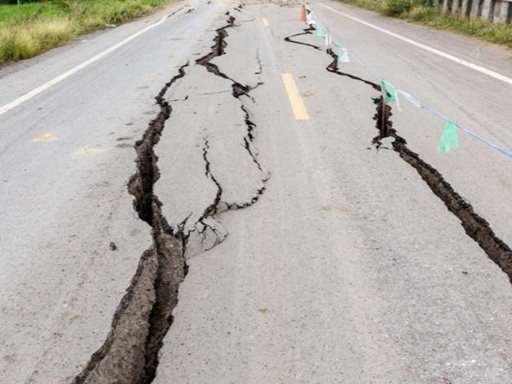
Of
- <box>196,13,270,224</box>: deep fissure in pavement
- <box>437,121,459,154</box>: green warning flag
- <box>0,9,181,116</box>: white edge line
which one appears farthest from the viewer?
<box>0,9,181,116</box>: white edge line

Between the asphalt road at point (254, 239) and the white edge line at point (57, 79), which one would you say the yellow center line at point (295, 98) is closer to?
the asphalt road at point (254, 239)

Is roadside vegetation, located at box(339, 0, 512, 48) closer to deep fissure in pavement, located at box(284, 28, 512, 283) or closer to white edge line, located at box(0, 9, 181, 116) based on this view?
deep fissure in pavement, located at box(284, 28, 512, 283)

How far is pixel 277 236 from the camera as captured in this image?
10.3 ft

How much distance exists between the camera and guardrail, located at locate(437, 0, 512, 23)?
10.9 meters

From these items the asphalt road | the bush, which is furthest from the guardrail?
the asphalt road

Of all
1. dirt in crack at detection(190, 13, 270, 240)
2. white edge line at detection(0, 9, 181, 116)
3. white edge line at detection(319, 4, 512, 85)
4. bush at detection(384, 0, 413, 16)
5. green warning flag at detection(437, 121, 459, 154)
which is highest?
bush at detection(384, 0, 413, 16)

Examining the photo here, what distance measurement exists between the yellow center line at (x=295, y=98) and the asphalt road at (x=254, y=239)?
0.15ft

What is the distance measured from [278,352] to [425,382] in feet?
1.95

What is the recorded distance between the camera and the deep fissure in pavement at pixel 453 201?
2877 mm

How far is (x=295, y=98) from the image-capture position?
20.5 ft

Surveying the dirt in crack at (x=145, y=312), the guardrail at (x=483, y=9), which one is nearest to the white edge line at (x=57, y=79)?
the dirt in crack at (x=145, y=312)

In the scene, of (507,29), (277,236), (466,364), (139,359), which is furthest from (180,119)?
(507,29)

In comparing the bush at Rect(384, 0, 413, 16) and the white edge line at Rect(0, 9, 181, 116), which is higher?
the bush at Rect(384, 0, 413, 16)

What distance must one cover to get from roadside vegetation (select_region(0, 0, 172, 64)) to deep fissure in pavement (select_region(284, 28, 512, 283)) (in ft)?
26.9
